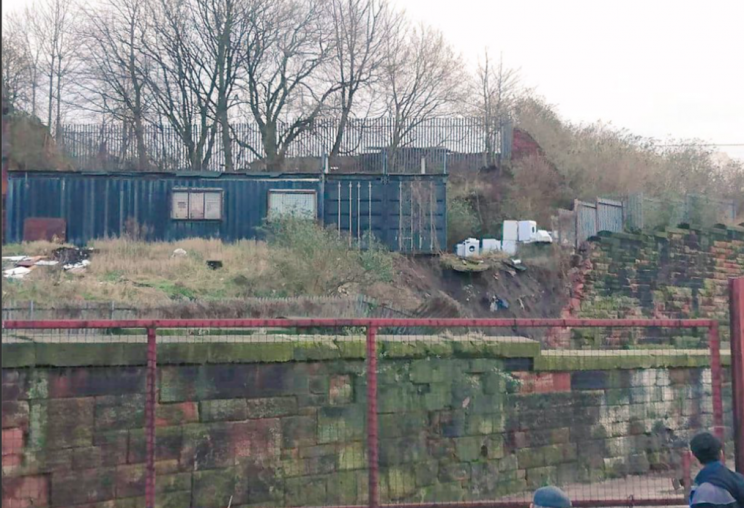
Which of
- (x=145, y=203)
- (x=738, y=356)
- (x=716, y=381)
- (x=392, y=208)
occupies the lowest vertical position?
(x=716, y=381)

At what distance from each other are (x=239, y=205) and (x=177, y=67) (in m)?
10.1

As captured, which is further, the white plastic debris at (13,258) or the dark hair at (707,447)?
the white plastic debris at (13,258)

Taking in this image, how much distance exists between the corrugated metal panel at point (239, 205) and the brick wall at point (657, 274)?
3.92 meters

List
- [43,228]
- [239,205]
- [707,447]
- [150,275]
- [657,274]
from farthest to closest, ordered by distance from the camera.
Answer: [657,274] < [239,205] < [43,228] < [150,275] < [707,447]

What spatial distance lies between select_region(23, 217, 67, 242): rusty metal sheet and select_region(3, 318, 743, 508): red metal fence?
15.3m

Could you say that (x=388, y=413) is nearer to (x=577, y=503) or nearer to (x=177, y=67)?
(x=577, y=503)

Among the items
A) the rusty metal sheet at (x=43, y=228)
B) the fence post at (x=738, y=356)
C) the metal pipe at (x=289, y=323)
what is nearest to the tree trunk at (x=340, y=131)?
the rusty metal sheet at (x=43, y=228)

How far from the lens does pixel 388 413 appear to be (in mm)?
7109

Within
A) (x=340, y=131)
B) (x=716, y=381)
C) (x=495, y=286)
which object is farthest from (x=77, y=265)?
(x=716, y=381)

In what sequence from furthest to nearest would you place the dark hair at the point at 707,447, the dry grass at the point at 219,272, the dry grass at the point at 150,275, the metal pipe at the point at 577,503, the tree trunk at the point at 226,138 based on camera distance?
the tree trunk at the point at 226,138 → the dry grass at the point at 219,272 → the dry grass at the point at 150,275 → the metal pipe at the point at 577,503 → the dark hair at the point at 707,447

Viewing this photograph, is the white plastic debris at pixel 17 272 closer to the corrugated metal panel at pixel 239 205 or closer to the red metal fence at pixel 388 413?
the corrugated metal panel at pixel 239 205

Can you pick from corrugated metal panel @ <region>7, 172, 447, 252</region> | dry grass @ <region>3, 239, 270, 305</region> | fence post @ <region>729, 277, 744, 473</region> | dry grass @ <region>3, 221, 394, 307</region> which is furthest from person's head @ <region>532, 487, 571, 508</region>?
corrugated metal panel @ <region>7, 172, 447, 252</region>

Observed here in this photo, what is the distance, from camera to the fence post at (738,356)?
6.75 meters

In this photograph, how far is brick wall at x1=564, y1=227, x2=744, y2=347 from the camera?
22047mm
